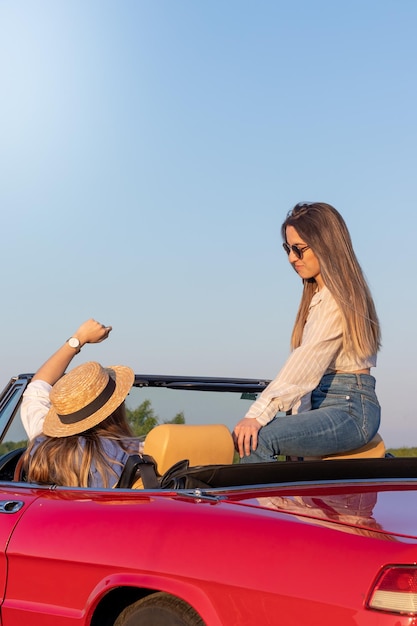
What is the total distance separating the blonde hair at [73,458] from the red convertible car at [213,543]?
0.34 feet

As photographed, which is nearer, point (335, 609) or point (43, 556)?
point (335, 609)

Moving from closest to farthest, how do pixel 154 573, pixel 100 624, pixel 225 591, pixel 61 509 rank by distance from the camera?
1. pixel 225 591
2. pixel 154 573
3. pixel 100 624
4. pixel 61 509

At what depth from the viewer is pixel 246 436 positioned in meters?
4.35

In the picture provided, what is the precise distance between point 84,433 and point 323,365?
1.11 meters

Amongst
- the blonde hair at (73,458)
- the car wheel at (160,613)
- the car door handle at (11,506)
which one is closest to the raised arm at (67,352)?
the blonde hair at (73,458)

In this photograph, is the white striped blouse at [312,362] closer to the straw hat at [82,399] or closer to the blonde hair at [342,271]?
the blonde hair at [342,271]

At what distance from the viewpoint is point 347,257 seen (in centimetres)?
474

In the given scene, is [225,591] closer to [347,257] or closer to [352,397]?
[352,397]

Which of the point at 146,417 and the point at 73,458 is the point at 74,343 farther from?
the point at 73,458

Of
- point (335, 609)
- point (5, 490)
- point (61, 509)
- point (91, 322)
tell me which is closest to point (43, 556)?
point (61, 509)

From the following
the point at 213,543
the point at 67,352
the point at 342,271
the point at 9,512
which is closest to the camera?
the point at 213,543

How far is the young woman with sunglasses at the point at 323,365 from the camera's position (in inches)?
172

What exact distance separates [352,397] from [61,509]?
1527 millimetres

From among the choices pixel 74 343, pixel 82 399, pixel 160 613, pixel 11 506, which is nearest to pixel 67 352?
pixel 74 343
